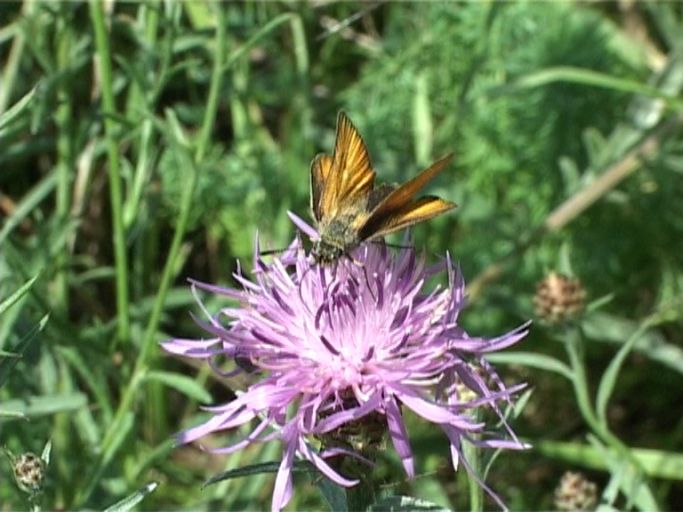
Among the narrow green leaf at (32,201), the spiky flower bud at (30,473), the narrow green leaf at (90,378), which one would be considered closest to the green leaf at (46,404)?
the narrow green leaf at (90,378)

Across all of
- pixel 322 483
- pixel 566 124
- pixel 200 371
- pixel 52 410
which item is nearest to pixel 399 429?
pixel 322 483

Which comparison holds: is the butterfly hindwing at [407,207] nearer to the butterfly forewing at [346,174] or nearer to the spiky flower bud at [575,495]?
the butterfly forewing at [346,174]

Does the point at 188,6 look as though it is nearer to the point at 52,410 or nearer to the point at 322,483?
the point at 52,410

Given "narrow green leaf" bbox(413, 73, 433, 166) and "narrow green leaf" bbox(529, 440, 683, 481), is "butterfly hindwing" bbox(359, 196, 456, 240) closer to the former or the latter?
"narrow green leaf" bbox(529, 440, 683, 481)

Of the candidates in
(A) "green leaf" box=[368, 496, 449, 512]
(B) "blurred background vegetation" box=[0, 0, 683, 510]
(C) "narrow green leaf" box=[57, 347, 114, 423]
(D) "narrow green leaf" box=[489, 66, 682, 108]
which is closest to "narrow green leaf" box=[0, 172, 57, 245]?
(B) "blurred background vegetation" box=[0, 0, 683, 510]

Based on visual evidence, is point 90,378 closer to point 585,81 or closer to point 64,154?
point 64,154
